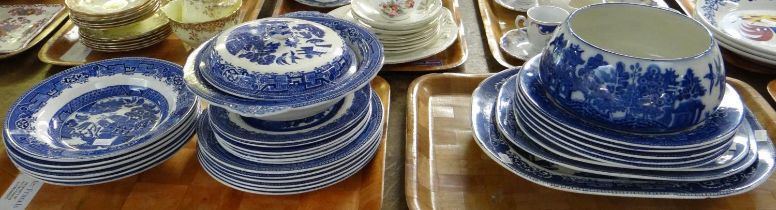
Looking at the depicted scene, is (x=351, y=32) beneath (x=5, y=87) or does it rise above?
above

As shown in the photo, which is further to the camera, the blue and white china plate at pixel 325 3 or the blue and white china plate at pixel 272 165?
the blue and white china plate at pixel 325 3

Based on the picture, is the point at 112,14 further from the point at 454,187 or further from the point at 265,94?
the point at 454,187

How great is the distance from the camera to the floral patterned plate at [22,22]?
0.94 m

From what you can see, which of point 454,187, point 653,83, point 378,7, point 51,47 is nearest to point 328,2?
point 378,7

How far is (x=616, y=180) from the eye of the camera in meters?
0.57

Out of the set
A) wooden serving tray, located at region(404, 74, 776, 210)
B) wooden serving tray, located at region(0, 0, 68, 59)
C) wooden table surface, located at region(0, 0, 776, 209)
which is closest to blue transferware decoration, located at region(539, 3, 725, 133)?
wooden serving tray, located at region(404, 74, 776, 210)

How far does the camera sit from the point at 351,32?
67cm

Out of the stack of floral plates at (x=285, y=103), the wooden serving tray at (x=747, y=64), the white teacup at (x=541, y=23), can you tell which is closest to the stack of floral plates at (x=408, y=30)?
the white teacup at (x=541, y=23)

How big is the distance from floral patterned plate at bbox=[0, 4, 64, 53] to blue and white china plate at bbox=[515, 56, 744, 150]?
0.85 metres

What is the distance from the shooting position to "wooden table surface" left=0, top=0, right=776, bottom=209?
0.68 meters

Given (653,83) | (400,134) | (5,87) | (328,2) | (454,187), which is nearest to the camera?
(653,83)

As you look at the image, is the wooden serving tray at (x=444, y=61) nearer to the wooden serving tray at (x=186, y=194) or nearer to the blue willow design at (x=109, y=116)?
the wooden serving tray at (x=186, y=194)

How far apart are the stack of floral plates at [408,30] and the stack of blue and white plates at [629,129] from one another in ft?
1.01

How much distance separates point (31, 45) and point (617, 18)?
93cm
